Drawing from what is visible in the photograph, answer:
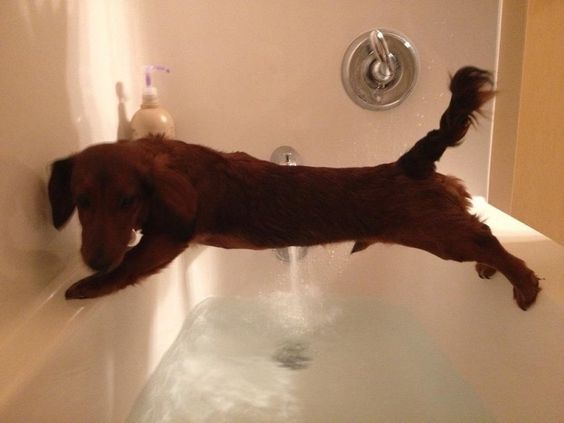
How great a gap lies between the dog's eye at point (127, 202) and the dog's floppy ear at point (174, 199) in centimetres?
4

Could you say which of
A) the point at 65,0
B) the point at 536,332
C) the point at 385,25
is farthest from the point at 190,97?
the point at 536,332

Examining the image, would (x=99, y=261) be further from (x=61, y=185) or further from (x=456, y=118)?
(x=456, y=118)

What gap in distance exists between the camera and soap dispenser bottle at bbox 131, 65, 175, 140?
1.12 meters

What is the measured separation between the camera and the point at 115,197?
0.70m

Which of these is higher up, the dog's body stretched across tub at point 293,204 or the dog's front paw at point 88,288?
the dog's body stretched across tub at point 293,204

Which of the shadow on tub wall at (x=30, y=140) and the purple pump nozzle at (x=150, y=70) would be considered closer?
the shadow on tub wall at (x=30, y=140)

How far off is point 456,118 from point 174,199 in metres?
0.48

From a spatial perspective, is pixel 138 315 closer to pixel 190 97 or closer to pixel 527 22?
pixel 190 97

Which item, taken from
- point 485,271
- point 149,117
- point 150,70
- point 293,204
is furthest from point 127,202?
point 485,271

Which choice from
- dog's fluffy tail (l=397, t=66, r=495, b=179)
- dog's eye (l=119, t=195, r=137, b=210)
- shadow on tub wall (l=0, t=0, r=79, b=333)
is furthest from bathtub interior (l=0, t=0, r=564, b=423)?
dog's fluffy tail (l=397, t=66, r=495, b=179)

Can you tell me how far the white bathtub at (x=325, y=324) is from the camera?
67 cm

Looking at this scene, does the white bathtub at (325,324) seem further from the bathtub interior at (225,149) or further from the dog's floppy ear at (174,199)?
the dog's floppy ear at (174,199)

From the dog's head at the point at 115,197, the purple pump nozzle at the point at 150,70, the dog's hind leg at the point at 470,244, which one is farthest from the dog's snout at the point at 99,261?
the purple pump nozzle at the point at 150,70

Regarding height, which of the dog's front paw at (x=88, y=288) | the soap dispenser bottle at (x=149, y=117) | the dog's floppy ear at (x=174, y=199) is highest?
the soap dispenser bottle at (x=149, y=117)
